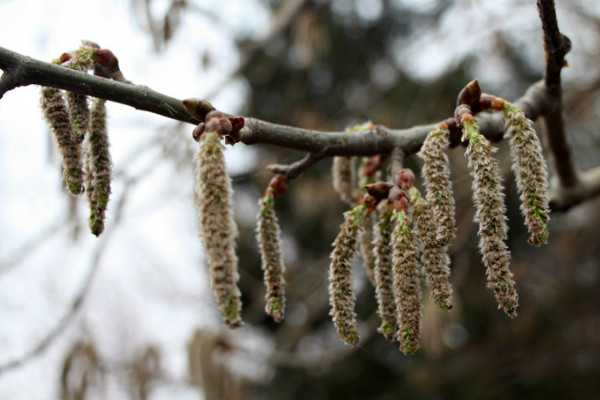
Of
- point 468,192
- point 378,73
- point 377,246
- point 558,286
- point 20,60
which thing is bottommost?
point 377,246

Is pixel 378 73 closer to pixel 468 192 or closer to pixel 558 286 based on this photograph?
pixel 558 286

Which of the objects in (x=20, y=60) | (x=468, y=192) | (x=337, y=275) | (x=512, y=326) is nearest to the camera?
(x=20, y=60)

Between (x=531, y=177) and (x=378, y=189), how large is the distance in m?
0.32

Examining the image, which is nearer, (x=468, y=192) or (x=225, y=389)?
(x=225, y=389)

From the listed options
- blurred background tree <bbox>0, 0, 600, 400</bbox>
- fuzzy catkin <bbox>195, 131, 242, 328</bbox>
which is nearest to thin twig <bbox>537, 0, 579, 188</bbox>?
fuzzy catkin <bbox>195, 131, 242, 328</bbox>

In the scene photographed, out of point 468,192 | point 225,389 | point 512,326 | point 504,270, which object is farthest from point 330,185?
→ point 504,270

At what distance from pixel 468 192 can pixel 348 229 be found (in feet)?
9.42

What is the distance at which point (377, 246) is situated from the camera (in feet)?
4.00

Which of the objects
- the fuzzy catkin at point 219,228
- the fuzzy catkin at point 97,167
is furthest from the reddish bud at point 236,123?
the fuzzy catkin at point 97,167

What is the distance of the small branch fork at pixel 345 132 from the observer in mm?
940

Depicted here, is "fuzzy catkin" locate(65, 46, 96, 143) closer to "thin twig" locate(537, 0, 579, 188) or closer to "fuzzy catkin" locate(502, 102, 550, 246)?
"fuzzy catkin" locate(502, 102, 550, 246)

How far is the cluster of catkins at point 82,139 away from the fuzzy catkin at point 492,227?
71 centimetres

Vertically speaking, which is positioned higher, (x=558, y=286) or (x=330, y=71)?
(x=330, y=71)

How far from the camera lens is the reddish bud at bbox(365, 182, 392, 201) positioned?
3.94ft
